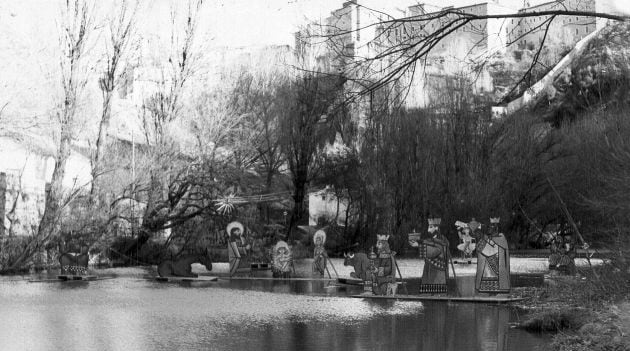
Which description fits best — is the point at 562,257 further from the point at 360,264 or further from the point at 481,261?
the point at 481,261

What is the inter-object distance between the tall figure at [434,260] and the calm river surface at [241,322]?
1216 mm

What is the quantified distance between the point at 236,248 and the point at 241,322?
13.5m

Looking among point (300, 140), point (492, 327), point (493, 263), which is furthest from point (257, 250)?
point (492, 327)

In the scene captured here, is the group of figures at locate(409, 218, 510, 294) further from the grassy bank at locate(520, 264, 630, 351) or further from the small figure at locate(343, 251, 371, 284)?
the small figure at locate(343, 251, 371, 284)

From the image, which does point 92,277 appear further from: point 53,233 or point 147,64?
point 147,64

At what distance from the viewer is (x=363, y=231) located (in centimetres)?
4397

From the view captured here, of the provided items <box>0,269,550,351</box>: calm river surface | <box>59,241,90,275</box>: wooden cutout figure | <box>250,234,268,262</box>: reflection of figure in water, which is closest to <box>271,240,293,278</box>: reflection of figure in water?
<box>0,269,550,351</box>: calm river surface

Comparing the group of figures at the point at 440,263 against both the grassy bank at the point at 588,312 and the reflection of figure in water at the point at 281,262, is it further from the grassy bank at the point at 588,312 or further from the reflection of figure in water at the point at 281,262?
the reflection of figure in water at the point at 281,262

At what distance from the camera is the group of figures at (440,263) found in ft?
61.5

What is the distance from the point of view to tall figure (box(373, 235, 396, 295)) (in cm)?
1945

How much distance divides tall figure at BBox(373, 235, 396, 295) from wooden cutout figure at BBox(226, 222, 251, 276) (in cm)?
936

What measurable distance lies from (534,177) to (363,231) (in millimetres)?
9715

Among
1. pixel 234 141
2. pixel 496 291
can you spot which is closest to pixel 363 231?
pixel 234 141

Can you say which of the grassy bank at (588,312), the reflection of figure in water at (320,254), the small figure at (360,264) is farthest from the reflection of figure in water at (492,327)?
the reflection of figure in water at (320,254)
